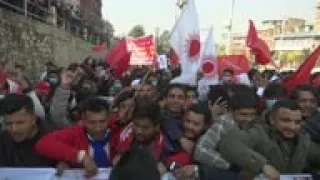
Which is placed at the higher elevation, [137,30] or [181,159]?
[137,30]

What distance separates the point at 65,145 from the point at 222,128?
1.14 meters

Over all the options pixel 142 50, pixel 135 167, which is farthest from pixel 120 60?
pixel 135 167

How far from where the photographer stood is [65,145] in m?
4.38

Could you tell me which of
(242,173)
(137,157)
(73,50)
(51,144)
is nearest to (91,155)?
(51,144)

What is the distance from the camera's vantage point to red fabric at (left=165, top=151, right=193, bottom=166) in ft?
15.4

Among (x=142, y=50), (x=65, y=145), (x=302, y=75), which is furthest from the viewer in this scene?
(x=142, y=50)

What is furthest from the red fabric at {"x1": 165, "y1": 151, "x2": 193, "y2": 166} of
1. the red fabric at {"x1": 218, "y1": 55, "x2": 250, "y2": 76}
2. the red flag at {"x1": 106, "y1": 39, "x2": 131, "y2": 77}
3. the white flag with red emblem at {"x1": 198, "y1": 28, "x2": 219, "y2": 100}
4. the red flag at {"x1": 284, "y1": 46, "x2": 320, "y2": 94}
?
the red fabric at {"x1": 218, "y1": 55, "x2": 250, "y2": 76}

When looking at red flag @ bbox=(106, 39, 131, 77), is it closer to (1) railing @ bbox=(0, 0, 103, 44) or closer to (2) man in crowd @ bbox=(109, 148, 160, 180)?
(1) railing @ bbox=(0, 0, 103, 44)

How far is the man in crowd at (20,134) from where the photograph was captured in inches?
172

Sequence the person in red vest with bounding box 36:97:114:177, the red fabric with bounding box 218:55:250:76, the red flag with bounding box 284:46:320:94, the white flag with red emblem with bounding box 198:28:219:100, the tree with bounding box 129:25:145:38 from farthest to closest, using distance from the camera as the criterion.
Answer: the tree with bounding box 129:25:145:38, the red fabric with bounding box 218:55:250:76, the white flag with red emblem with bounding box 198:28:219:100, the red flag with bounding box 284:46:320:94, the person in red vest with bounding box 36:97:114:177

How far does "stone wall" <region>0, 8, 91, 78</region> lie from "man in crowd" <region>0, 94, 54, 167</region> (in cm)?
1055

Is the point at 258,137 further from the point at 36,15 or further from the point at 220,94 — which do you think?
the point at 36,15

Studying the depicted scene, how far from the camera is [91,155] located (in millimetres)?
4520

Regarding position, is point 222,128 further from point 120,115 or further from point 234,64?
point 234,64
